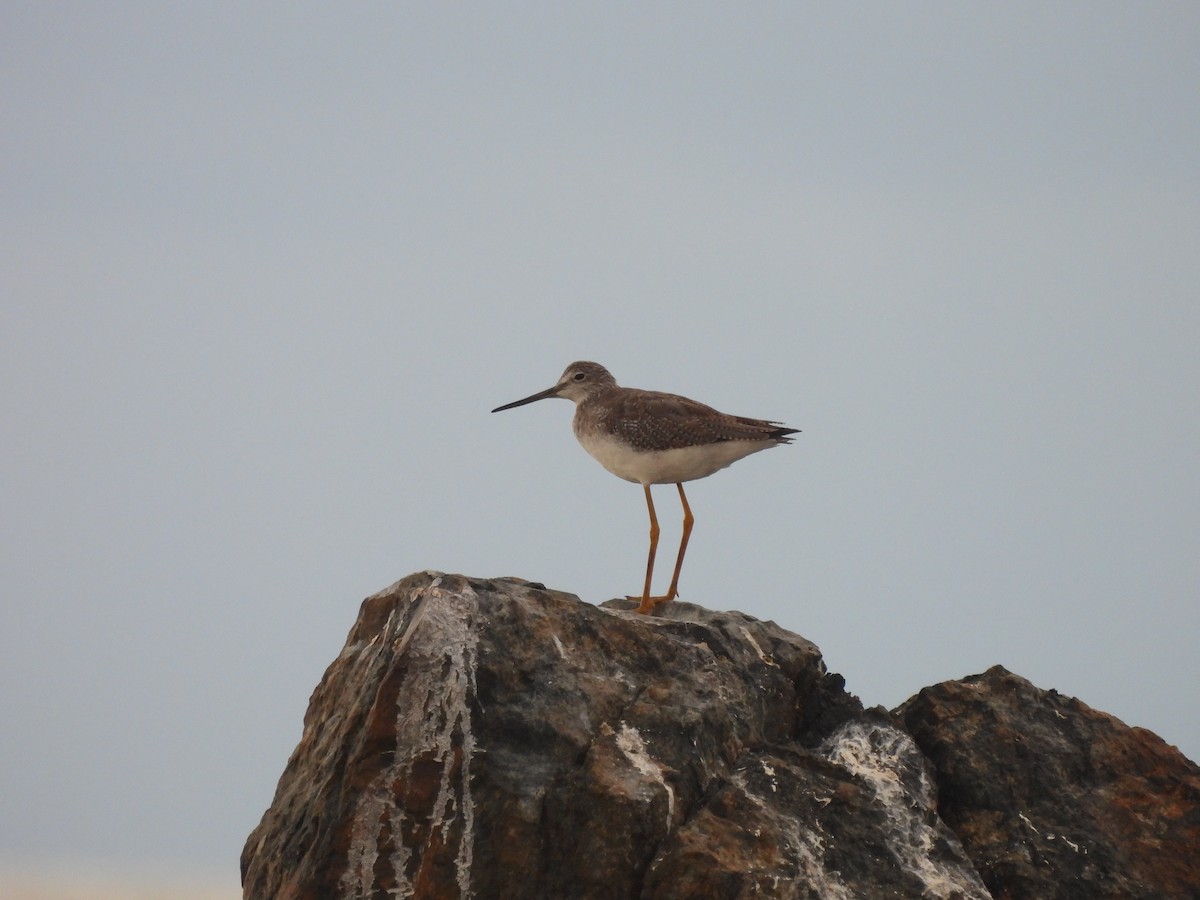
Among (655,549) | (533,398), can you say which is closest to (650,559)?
(655,549)

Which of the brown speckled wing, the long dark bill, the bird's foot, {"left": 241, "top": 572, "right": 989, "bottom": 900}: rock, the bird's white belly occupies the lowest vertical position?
{"left": 241, "top": 572, "right": 989, "bottom": 900}: rock

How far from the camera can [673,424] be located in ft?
42.4

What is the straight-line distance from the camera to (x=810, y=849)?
8.94 metres

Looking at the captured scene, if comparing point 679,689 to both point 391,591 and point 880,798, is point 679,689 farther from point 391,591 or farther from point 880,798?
point 391,591

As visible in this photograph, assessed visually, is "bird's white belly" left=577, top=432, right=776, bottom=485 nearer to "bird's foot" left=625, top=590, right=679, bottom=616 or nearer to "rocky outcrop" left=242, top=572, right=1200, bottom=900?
"bird's foot" left=625, top=590, right=679, bottom=616

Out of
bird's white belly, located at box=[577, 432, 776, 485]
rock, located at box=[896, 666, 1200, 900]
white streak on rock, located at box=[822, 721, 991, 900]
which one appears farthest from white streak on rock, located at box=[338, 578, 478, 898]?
bird's white belly, located at box=[577, 432, 776, 485]

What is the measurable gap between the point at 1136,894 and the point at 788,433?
5.10 meters

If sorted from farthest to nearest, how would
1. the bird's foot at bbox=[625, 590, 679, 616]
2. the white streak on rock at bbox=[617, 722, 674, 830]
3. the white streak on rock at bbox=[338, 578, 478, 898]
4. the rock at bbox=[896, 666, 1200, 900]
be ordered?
the bird's foot at bbox=[625, 590, 679, 616]
the rock at bbox=[896, 666, 1200, 900]
the white streak on rock at bbox=[617, 722, 674, 830]
the white streak on rock at bbox=[338, 578, 478, 898]

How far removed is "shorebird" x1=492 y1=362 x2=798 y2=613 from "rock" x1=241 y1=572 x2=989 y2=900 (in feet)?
8.98

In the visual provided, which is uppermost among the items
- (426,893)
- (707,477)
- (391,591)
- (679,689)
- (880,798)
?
(707,477)

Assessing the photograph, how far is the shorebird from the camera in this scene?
12.8 metres

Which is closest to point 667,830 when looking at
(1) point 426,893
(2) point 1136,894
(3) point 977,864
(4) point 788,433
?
(1) point 426,893

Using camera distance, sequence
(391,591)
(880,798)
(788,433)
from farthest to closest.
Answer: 1. (788,433)
2. (391,591)
3. (880,798)

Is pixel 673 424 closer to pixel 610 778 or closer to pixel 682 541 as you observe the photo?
pixel 682 541
